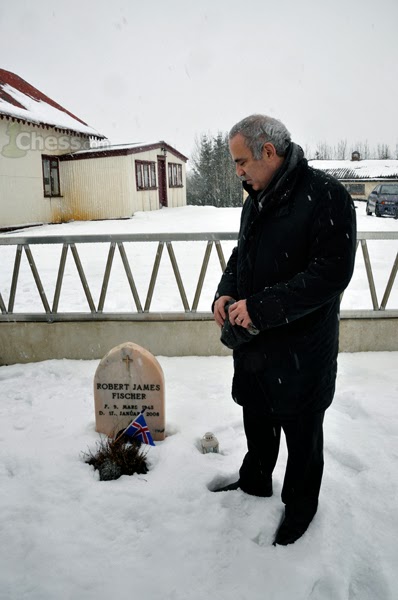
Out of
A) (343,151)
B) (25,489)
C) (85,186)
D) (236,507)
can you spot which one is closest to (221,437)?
(236,507)

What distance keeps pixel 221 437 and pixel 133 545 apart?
1050 mm

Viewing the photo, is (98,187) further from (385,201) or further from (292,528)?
(292,528)

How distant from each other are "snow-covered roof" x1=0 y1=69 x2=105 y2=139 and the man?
47.8 feet

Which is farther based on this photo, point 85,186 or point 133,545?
point 85,186

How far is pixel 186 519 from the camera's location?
2.12m

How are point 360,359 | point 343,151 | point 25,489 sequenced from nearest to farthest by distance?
point 25,489
point 360,359
point 343,151

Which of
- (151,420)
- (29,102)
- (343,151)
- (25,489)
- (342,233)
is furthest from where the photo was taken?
(343,151)

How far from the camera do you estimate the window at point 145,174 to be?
19311 millimetres

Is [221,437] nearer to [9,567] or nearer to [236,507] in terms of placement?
[236,507]

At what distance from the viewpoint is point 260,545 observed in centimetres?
195

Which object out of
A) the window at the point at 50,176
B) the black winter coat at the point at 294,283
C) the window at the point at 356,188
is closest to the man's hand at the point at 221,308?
the black winter coat at the point at 294,283

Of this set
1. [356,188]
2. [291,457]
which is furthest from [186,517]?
[356,188]

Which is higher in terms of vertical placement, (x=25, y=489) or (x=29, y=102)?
(x=29, y=102)

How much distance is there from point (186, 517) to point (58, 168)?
18245 mm
